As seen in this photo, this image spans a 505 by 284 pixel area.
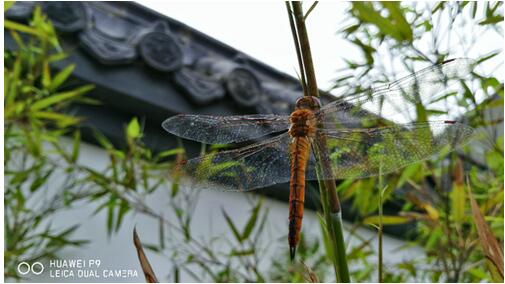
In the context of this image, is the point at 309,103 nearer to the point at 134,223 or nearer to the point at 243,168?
the point at 243,168

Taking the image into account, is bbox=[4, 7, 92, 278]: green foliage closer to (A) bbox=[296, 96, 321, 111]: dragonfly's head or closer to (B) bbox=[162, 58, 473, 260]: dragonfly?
(B) bbox=[162, 58, 473, 260]: dragonfly

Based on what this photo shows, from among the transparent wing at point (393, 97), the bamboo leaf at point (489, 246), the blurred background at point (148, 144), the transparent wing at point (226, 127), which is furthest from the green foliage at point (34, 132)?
the bamboo leaf at point (489, 246)

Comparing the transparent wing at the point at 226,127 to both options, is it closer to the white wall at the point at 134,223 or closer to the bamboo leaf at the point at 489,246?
the bamboo leaf at the point at 489,246

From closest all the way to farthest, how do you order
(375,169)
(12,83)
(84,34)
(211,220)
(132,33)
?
(375,169)
(12,83)
(84,34)
(132,33)
(211,220)

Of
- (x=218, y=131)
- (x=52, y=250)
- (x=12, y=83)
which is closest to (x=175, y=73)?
(x=12, y=83)

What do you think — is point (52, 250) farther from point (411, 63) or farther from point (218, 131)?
point (218, 131)
